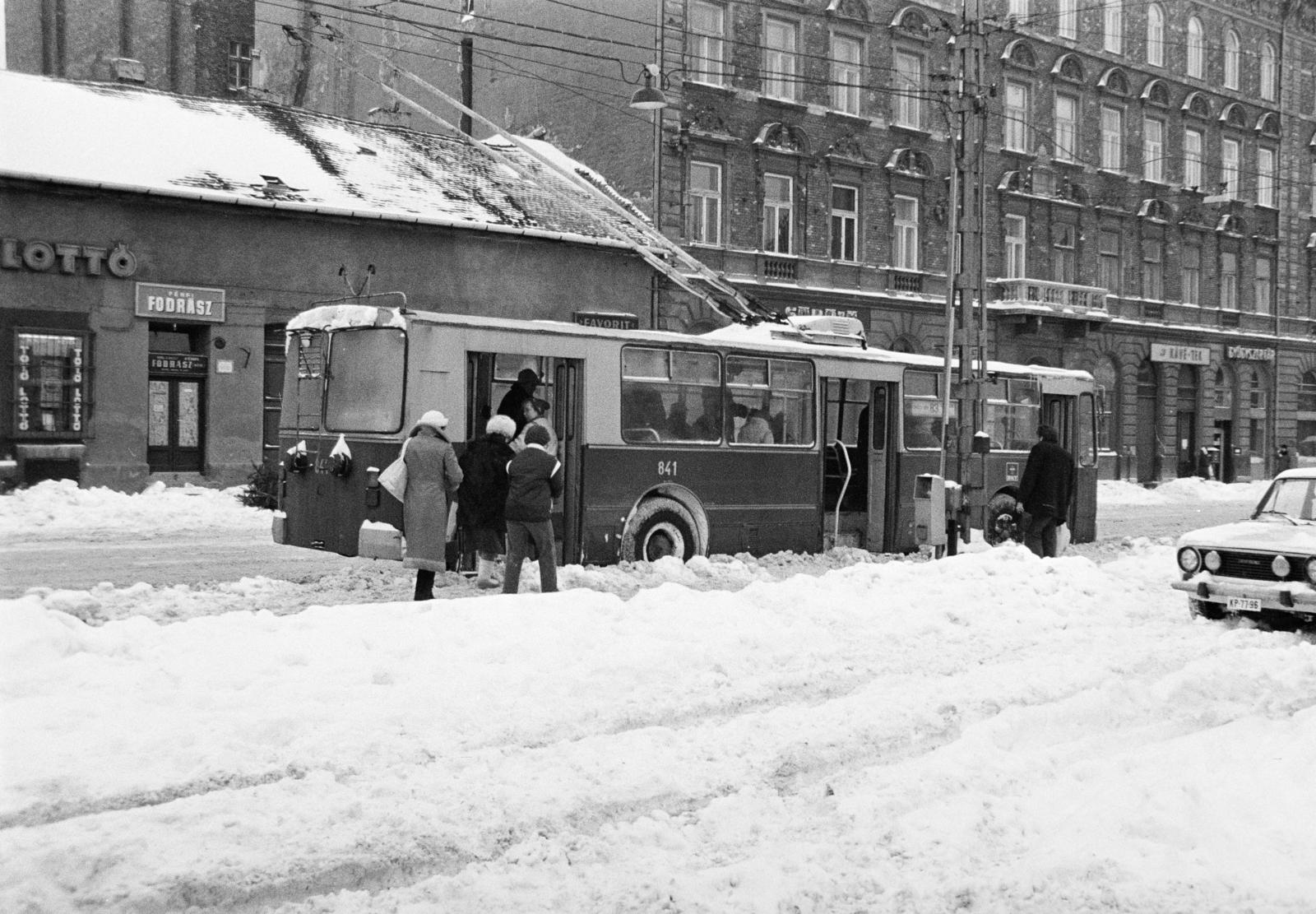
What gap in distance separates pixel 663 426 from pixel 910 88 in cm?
2468

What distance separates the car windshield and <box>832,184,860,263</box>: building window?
78.7 feet

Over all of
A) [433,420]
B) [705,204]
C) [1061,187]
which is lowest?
[433,420]

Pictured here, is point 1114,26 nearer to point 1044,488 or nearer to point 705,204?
point 705,204

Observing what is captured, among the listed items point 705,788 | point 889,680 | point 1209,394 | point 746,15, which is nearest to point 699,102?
point 746,15

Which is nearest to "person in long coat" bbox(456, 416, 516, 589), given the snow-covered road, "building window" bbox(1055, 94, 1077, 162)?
the snow-covered road

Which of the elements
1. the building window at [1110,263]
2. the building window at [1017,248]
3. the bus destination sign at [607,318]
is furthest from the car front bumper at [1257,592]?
the building window at [1110,263]

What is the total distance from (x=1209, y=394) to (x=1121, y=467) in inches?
220

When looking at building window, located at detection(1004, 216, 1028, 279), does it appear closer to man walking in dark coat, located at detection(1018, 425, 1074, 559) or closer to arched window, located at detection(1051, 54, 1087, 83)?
arched window, located at detection(1051, 54, 1087, 83)

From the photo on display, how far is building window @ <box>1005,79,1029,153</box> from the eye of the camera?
40.8m

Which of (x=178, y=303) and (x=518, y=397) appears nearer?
(x=518, y=397)

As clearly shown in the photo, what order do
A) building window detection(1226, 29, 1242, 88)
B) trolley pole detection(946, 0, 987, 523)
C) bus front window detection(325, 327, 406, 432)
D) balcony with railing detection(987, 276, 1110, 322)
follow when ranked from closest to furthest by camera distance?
1. bus front window detection(325, 327, 406, 432)
2. trolley pole detection(946, 0, 987, 523)
3. balcony with railing detection(987, 276, 1110, 322)
4. building window detection(1226, 29, 1242, 88)

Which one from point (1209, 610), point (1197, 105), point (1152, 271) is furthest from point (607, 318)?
point (1197, 105)

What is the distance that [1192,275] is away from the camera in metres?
47.3

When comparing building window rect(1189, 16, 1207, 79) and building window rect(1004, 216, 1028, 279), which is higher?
building window rect(1189, 16, 1207, 79)
